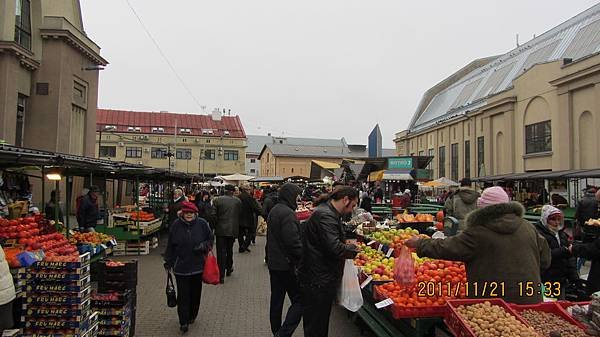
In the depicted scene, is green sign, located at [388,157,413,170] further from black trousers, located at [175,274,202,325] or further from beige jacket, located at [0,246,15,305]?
beige jacket, located at [0,246,15,305]

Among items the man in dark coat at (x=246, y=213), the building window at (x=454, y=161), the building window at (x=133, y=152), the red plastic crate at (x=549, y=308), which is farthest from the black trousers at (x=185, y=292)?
the building window at (x=133, y=152)

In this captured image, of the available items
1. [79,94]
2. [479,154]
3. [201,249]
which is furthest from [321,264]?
[479,154]

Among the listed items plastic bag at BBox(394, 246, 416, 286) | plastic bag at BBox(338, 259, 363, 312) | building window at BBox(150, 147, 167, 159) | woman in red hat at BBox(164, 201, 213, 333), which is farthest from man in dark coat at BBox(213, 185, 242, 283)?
building window at BBox(150, 147, 167, 159)

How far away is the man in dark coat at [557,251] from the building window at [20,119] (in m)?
22.7

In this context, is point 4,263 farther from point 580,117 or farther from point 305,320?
point 580,117

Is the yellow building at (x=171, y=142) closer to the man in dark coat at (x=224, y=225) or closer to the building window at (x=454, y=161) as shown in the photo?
the building window at (x=454, y=161)

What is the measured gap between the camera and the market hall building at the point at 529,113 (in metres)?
22.7

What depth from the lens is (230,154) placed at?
63.7 meters

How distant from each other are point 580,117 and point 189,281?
23.8 m

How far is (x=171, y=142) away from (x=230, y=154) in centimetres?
844

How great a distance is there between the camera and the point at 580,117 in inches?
903

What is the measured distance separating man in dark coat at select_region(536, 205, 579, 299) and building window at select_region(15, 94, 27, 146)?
22673mm

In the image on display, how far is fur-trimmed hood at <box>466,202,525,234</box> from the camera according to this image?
12.1ft

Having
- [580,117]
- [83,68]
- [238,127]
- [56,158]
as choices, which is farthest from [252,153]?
[56,158]
